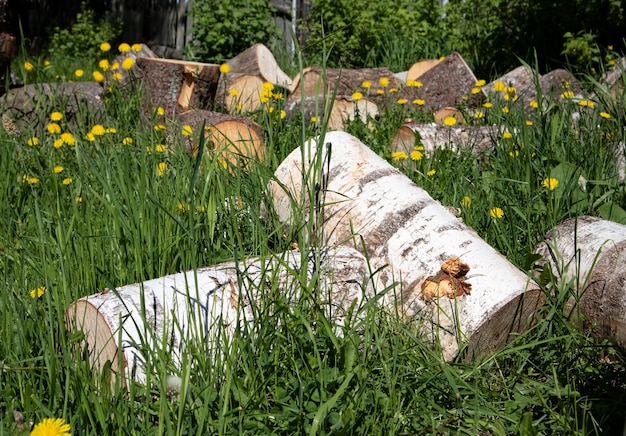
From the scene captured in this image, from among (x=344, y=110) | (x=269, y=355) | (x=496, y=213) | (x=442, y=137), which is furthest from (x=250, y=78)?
(x=269, y=355)

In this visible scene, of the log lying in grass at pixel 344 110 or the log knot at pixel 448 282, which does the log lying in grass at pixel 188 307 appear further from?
the log lying in grass at pixel 344 110

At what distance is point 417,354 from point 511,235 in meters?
1.04

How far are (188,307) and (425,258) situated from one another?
96 cm

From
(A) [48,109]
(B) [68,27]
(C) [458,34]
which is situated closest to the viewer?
(A) [48,109]

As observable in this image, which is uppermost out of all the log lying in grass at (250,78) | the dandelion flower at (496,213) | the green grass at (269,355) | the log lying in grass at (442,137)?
the log lying in grass at (250,78)

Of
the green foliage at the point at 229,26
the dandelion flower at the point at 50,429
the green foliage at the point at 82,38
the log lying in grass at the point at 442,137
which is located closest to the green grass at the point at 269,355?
the dandelion flower at the point at 50,429

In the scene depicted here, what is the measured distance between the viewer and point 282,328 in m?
2.21

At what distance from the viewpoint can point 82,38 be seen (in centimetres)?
1105

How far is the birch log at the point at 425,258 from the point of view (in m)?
2.47

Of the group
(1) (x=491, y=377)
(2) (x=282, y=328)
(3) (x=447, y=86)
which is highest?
(3) (x=447, y=86)

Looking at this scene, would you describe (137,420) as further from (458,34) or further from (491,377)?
(458,34)

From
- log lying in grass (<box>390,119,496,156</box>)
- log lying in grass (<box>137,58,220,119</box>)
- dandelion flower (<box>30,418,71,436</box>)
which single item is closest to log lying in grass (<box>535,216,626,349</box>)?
log lying in grass (<box>390,119,496,156</box>)

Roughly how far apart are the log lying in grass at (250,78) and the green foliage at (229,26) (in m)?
1.62

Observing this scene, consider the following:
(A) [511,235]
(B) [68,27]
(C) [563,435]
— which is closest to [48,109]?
(A) [511,235]
